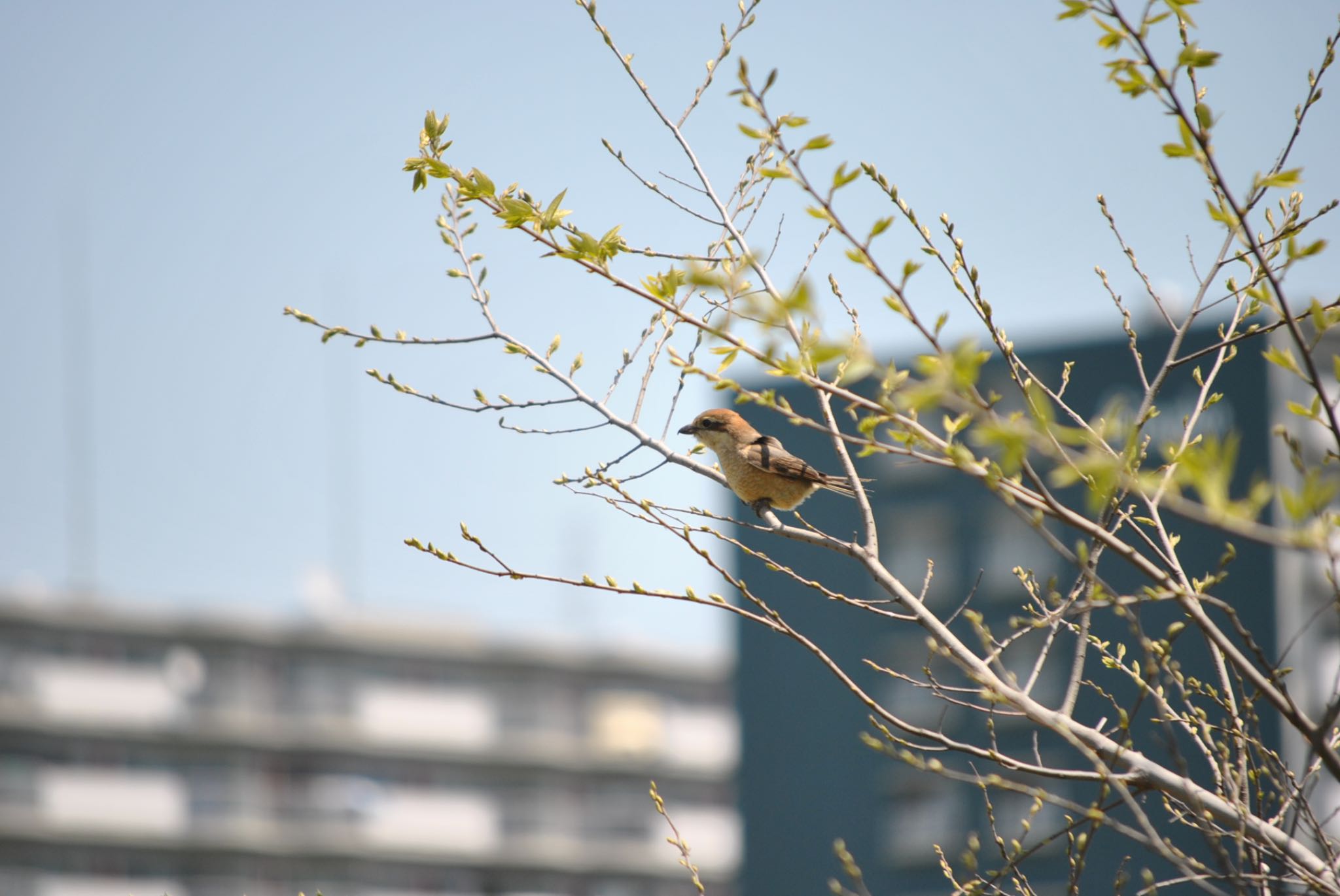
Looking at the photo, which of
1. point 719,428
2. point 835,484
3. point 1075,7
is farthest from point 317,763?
point 1075,7

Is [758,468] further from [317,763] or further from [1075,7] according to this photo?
[317,763]

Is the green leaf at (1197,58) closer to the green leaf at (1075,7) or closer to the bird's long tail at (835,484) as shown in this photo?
the green leaf at (1075,7)

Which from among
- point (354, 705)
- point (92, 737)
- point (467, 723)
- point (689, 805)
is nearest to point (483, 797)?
point (467, 723)

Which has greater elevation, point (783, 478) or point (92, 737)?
point (783, 478)

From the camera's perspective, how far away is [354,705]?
87.8ft

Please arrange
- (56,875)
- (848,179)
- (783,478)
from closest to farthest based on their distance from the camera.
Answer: (848,179)
(783,478)
(56,875)

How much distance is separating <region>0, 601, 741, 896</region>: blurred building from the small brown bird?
2223cm

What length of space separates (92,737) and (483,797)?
26.0 feet

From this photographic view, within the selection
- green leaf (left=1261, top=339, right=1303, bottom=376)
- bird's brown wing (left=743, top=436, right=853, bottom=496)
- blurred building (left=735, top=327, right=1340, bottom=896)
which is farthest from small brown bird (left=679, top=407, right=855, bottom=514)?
blurred building (left=735, top=327, right=1340, bottom=896)

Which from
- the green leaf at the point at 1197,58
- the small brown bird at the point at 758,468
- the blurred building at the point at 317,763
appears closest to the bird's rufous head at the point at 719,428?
the small brown bird at the point at 758,468

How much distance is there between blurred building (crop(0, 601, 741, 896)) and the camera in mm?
24734

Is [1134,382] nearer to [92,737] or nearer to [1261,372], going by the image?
[1261,372]

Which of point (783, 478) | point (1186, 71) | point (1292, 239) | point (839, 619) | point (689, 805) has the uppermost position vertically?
point (1186, 71)

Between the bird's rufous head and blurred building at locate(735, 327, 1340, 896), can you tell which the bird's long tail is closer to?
the bird's rufous head
